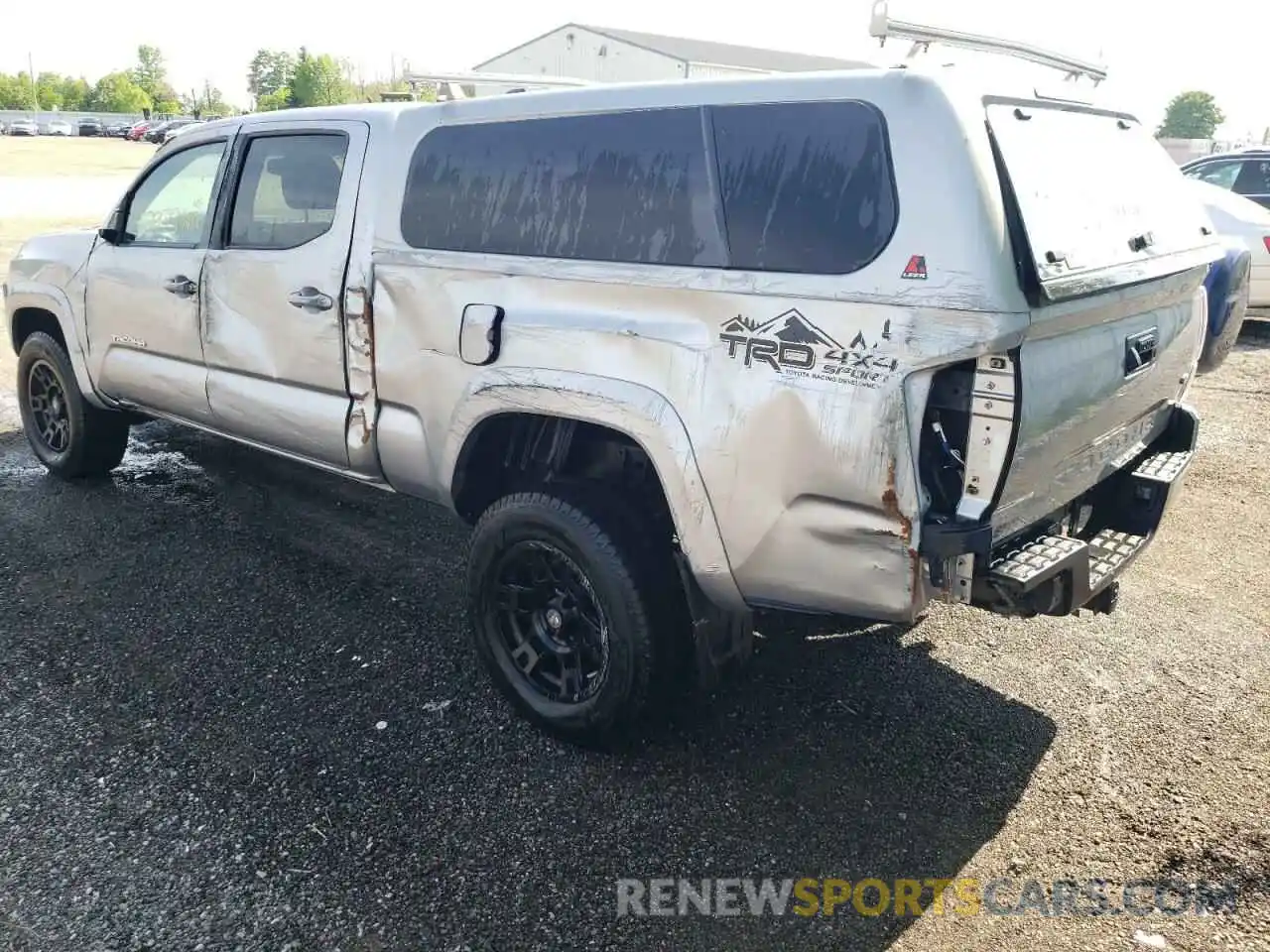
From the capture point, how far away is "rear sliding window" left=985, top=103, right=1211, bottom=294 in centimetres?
252

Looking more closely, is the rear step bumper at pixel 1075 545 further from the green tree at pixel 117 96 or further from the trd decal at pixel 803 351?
the green tree at pixel 117 96

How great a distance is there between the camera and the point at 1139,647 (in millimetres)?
3863

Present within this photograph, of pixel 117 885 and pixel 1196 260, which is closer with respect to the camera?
pixel 117 885

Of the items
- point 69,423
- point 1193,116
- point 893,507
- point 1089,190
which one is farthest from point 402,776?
point 1193,116

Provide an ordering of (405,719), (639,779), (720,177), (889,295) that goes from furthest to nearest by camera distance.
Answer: (405,719)
(639,779)
(720,177)
(889,295)

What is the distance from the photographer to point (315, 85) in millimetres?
74062

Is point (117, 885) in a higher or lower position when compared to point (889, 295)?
lower

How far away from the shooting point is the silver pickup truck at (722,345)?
95.7 inches

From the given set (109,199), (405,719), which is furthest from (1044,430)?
(109,199)

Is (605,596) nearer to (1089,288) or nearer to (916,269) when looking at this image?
(916,269)

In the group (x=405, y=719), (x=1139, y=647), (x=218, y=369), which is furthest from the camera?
(x=218, y=369)

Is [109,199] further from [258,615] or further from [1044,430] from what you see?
[1044,430]

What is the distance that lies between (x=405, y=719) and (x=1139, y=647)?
109 inches

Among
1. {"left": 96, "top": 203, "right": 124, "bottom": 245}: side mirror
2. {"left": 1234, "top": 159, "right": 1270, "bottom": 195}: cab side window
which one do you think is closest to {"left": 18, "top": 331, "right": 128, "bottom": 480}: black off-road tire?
{"left": 96, "top": 203, "right": 124, "bottom": 245}: side mirror
